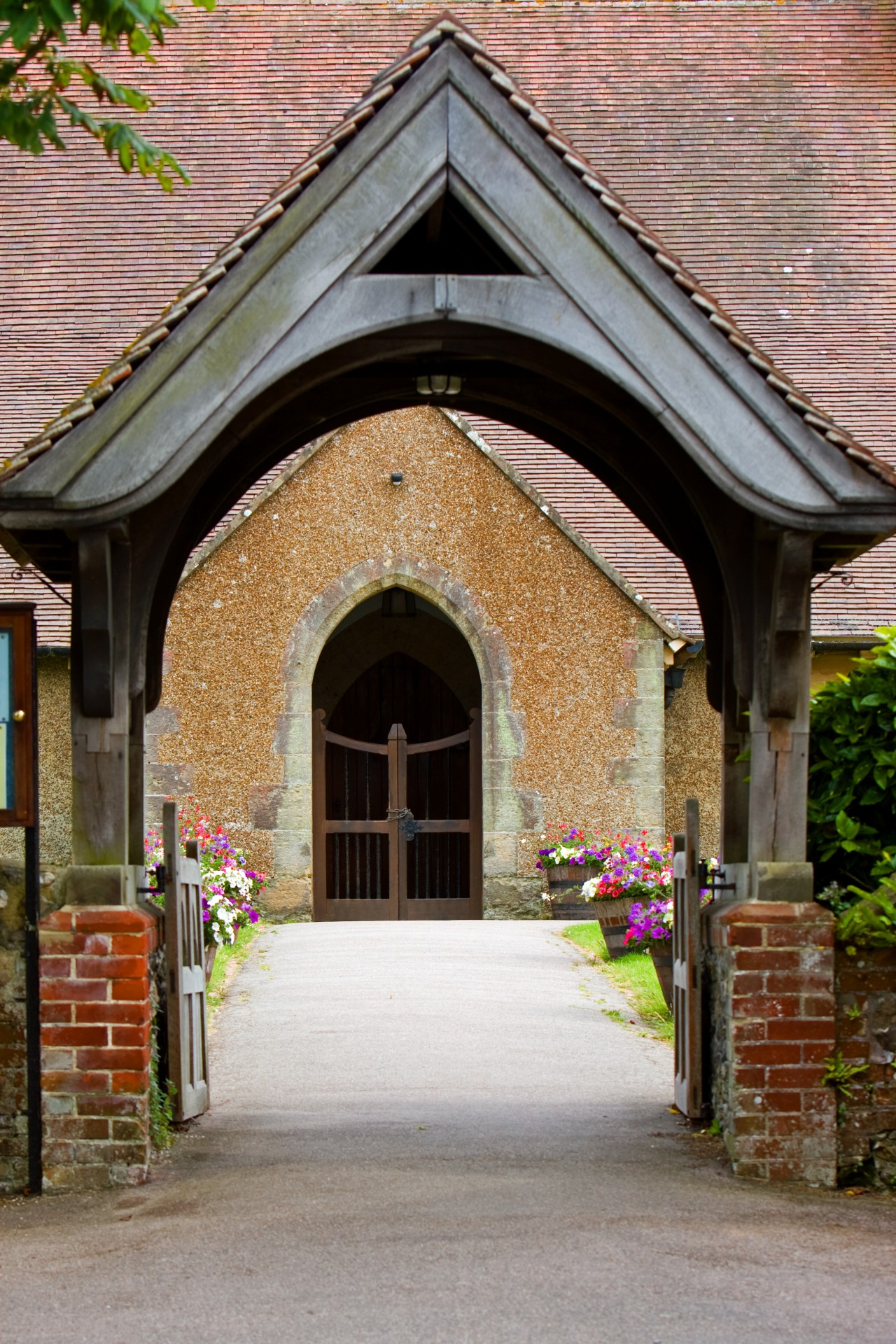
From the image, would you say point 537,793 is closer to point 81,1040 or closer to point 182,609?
point 182,609

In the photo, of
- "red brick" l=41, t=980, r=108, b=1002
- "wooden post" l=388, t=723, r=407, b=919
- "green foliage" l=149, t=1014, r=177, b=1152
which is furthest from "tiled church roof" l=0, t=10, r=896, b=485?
"wooden post" l=388, t=723, r=407, b=919

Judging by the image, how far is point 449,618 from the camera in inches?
656

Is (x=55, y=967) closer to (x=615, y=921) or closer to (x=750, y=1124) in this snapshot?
Answer: (x=750, y=1124)

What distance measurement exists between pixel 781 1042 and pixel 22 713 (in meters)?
2.97

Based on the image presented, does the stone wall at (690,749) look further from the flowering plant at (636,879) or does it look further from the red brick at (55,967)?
the red brick at (55,967)

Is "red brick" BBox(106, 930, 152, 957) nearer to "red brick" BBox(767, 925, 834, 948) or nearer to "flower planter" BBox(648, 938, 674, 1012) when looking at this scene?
"red brick" BBox(767, 925, 834, 948)

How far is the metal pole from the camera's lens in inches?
239

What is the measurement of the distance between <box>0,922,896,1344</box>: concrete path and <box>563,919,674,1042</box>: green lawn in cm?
146

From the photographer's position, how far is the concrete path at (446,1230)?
4.60 metres

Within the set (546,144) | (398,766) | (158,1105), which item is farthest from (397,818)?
(546,144)

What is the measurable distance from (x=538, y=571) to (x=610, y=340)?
411 inches

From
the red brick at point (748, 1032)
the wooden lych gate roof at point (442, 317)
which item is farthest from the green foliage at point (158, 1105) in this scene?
the red brick at point (748, 1032)

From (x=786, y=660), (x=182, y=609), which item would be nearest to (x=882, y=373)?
(x=182, y=609)

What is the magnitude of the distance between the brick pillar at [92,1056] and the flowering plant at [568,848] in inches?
398
